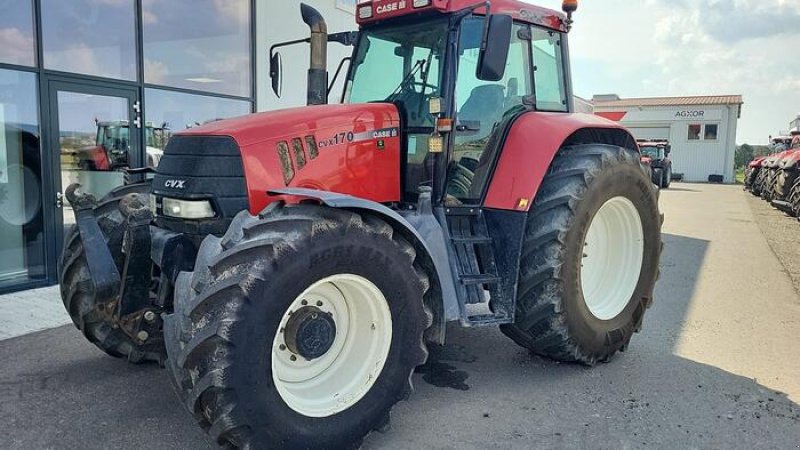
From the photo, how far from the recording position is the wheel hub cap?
2.90 meters

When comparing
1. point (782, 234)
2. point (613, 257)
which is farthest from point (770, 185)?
point (613, 257)

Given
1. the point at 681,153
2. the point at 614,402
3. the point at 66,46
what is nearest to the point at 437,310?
the point at 614,402

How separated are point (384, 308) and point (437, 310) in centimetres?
38

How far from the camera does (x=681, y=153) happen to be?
34.8 m

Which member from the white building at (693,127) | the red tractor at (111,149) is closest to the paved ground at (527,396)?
the red tractor at (111,149)

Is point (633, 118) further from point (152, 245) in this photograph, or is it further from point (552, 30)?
point (152, 245)

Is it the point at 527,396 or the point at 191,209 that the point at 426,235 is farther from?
the point at 191,209

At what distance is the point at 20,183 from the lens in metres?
6.77

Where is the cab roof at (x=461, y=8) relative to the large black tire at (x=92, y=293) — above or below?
above

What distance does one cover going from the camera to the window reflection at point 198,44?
316 inches

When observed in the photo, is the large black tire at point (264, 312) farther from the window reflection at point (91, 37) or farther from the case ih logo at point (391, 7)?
the window reflection at point (91, 37)

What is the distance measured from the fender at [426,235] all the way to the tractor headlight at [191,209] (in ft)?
1.23

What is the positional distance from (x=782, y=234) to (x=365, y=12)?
1077cm

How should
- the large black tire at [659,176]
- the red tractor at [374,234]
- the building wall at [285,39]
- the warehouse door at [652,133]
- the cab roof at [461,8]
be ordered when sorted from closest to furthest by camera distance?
1. the red tractor at [374,234]
2. the cab roof at [461,8]
3. the building wall at [285,39]
4. the large black tire at [659,176]
5. the warehouse door at [652,133]
